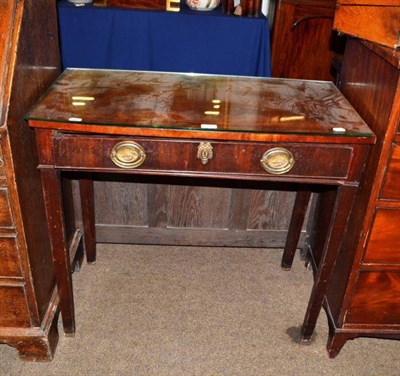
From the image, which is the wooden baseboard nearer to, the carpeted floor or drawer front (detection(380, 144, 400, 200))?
the carpeted floor

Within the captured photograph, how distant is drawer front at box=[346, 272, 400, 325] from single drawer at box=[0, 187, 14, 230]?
1.08 metres

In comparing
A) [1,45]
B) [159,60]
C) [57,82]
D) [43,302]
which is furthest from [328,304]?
[159,60]

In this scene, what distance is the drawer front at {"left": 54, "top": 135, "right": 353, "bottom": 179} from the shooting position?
1229mm

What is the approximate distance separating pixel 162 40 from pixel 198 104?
1.50 meters

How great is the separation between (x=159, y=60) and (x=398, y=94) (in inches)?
71.0

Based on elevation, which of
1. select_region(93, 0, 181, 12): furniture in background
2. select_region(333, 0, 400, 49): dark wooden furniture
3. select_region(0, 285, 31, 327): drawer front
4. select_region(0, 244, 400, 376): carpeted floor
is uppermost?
select_region(333, 0, 400, 49): dark wooden furniture

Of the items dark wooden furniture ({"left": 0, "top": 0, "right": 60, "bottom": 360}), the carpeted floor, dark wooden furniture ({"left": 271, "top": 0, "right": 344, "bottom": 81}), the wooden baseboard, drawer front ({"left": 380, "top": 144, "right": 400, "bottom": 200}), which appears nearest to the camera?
dark wooden furniture ({"left": 0, "top": 0, "right": 60, "bottom": 360})

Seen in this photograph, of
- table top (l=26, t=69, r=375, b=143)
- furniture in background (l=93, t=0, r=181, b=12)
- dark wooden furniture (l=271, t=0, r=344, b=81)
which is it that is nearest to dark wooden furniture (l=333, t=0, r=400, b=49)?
table top (l=26, t=69, r=375, b=143)

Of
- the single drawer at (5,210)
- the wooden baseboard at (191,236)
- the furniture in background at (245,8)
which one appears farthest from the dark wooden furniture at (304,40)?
the single drawer at (5,210)

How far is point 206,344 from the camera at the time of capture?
65.7 inches

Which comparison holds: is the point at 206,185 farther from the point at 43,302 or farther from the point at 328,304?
the point at 43,302

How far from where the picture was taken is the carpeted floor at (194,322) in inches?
62.5

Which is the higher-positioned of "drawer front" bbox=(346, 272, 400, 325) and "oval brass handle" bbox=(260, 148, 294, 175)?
"oval brass handle" bbox=(260, 148, 294, 175)

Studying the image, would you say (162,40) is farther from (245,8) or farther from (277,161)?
(277,161)
